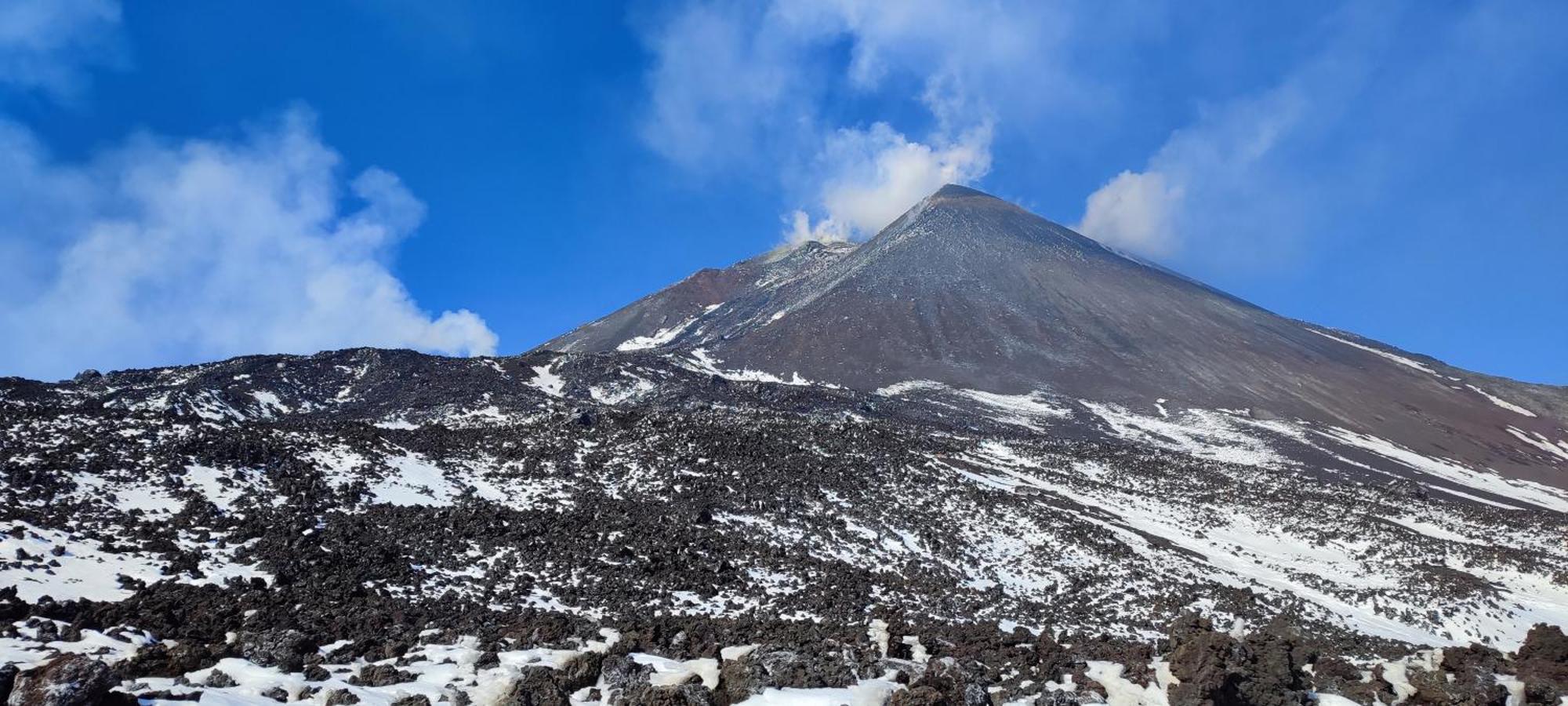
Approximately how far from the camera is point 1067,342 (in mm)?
100938

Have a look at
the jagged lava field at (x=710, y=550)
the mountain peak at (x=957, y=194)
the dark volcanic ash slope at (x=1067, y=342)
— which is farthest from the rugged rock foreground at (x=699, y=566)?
the mountain peak at (x=957, y=194)

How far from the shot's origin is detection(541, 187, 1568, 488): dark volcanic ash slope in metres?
86.2

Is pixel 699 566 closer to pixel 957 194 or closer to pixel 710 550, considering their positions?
pixel 710 550

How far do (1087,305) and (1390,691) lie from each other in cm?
10912

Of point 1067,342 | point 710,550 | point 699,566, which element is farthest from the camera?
point 1067,342

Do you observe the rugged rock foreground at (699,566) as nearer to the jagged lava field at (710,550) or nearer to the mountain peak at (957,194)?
the jagged lava field at (710,550)

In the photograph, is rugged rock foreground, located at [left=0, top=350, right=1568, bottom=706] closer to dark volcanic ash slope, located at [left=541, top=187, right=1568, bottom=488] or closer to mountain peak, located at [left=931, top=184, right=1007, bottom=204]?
dark volcanic ash slope, located at [left=541, top=187, right=1568, bottom=488]

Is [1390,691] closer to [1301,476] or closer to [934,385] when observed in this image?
[1301,476]

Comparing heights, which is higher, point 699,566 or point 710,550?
point 710,550

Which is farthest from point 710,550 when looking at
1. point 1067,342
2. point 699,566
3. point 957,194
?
point 957,194

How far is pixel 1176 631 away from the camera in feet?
41.7

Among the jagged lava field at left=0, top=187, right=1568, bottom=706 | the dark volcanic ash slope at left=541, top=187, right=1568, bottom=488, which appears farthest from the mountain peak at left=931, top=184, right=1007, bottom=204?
the jagged lava field at left=0, top=187, right=1568, bottom=706

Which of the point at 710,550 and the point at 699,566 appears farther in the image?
the point at 710,550

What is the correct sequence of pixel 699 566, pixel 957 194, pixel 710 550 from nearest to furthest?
pixel 699 566
pixel 710 550
pixel 957 194
